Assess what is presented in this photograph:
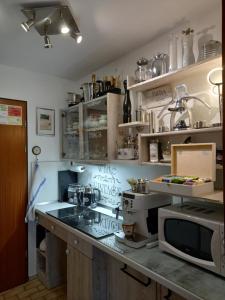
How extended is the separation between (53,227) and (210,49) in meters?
1.96

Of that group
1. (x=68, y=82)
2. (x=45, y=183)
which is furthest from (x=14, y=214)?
(x=68, y=82)

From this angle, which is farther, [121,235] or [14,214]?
[14,214]

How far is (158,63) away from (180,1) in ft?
1.48

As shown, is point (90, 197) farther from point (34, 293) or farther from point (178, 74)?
point (178, 74)

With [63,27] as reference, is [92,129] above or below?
below

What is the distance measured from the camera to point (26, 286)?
2.43 meters

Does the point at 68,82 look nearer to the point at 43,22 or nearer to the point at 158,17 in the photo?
the point at 43,22

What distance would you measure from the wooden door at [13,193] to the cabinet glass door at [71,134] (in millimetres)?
467

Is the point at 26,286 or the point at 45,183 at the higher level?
the point at 45,183

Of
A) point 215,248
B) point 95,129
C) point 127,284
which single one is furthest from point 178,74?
point 127,284

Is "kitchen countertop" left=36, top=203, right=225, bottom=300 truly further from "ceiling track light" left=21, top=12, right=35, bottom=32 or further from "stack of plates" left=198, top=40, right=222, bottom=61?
"ceiling track light" left=21, top=12, right=35, bottom=32

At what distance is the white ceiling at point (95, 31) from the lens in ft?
4.67

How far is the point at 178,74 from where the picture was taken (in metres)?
1.55

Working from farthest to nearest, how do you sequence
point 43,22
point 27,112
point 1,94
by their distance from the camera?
point 27,112 < point 1,94 < point 43,22
